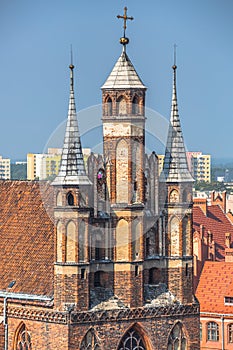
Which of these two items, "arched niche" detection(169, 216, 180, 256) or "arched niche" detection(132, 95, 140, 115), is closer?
"arched niche" detection(132, 95, 140, 115)

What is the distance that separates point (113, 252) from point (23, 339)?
19.3 ft

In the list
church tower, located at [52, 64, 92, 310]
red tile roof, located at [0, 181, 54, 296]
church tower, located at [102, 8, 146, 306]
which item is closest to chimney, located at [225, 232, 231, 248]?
red tile roof, located at [0, 181, 54, 296]

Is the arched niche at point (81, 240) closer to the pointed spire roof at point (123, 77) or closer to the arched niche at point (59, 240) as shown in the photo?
the arched niche at point (59, 240)

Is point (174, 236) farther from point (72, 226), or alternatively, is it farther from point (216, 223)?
point (216, 223)

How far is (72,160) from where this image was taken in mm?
70812

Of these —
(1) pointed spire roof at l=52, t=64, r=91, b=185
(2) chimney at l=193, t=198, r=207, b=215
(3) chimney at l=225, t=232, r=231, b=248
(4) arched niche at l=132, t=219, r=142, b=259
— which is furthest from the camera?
(2) chimney at l=193, t=198, r=207, b=215

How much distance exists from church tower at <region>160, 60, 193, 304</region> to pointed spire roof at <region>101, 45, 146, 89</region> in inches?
134

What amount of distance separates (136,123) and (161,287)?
25.6ft

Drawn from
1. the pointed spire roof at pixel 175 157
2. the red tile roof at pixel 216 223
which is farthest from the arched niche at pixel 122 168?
the red tile roof at pixel 216 223

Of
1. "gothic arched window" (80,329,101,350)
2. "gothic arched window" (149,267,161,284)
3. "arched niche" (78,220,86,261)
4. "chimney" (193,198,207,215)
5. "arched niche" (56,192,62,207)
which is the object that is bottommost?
"gothic arched window" (80,329,101,350)

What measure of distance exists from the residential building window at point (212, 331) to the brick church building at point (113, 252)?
19.8 metres

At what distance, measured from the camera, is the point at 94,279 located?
7200 cm

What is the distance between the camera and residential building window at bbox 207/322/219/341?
93938 millimetres

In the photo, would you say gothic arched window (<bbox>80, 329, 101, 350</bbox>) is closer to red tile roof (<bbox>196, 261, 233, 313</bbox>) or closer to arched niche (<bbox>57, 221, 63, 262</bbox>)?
arched niche (<bbox>57, 221, 63, 262</bbox>)
